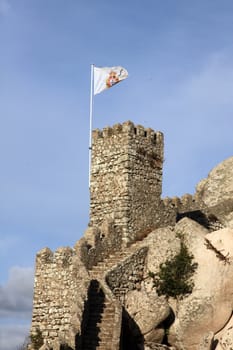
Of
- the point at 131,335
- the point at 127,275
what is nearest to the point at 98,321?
the point at 131,335

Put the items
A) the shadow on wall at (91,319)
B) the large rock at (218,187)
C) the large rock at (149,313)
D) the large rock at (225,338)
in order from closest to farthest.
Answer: the shadow on wall at (91,319) < the large rock at (225,338) < the large rock at (149,313) < the large rock at (218,187)

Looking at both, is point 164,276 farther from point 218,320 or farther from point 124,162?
point 124,162

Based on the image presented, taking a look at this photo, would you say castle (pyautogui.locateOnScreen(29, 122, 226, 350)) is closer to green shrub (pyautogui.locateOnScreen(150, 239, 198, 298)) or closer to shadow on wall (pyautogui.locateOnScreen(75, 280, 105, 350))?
shadow on wall (pyautogui.locateOnScreen(75, 280, 105, 350))

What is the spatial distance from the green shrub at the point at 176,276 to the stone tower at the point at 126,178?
8.08 ft

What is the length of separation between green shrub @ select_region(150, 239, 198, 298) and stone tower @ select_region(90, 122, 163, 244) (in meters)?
2.46

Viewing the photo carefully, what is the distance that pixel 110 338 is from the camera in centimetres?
2188

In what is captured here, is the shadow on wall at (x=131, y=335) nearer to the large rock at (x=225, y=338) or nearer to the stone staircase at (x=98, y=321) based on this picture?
the stone staircase at (x=98, y=321)

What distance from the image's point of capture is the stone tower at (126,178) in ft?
88.7

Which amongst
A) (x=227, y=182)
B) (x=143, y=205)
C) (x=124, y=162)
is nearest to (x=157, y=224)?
(x=143, y=205)

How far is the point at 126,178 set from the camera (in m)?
27.1

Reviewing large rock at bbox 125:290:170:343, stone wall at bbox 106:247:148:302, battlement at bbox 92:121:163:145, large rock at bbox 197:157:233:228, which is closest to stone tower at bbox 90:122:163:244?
battlement at bbox 92:121:163:145

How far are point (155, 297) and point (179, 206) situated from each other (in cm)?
1015

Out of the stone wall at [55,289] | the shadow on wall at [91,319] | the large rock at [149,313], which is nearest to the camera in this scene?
the shadow on wall at [91,319]

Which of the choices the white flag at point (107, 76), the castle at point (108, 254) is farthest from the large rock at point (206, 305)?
the white flag at point (107, 76)
